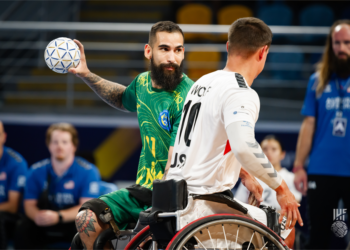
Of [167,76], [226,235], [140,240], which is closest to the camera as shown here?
[226,235]

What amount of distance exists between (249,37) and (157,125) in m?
0.92

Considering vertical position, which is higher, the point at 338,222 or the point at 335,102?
the point at 335,102

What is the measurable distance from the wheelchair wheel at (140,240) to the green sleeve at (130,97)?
3.66 feet

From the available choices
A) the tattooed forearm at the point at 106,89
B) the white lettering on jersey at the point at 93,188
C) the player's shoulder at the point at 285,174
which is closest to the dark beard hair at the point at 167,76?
the tattooed forearm at the point at 106,89

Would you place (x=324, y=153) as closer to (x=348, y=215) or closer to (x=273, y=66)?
(x=348, y=215)

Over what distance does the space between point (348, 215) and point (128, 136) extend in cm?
347

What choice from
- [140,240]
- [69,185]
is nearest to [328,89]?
[140,240]

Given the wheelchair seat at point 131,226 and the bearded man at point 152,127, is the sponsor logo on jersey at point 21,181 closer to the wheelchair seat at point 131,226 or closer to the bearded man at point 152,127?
the bearded man at point 152,127

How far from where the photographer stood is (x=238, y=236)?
2.38 metres

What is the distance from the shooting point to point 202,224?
223cm

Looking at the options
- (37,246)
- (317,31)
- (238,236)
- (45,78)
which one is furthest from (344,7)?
(238,236)

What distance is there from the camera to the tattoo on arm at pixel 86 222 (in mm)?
2826

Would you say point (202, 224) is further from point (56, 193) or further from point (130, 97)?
point (56, 193)

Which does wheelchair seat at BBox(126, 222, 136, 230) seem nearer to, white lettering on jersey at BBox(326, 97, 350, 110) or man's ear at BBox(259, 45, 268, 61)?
man's ear at BBox(259, 45, 268, 61)
